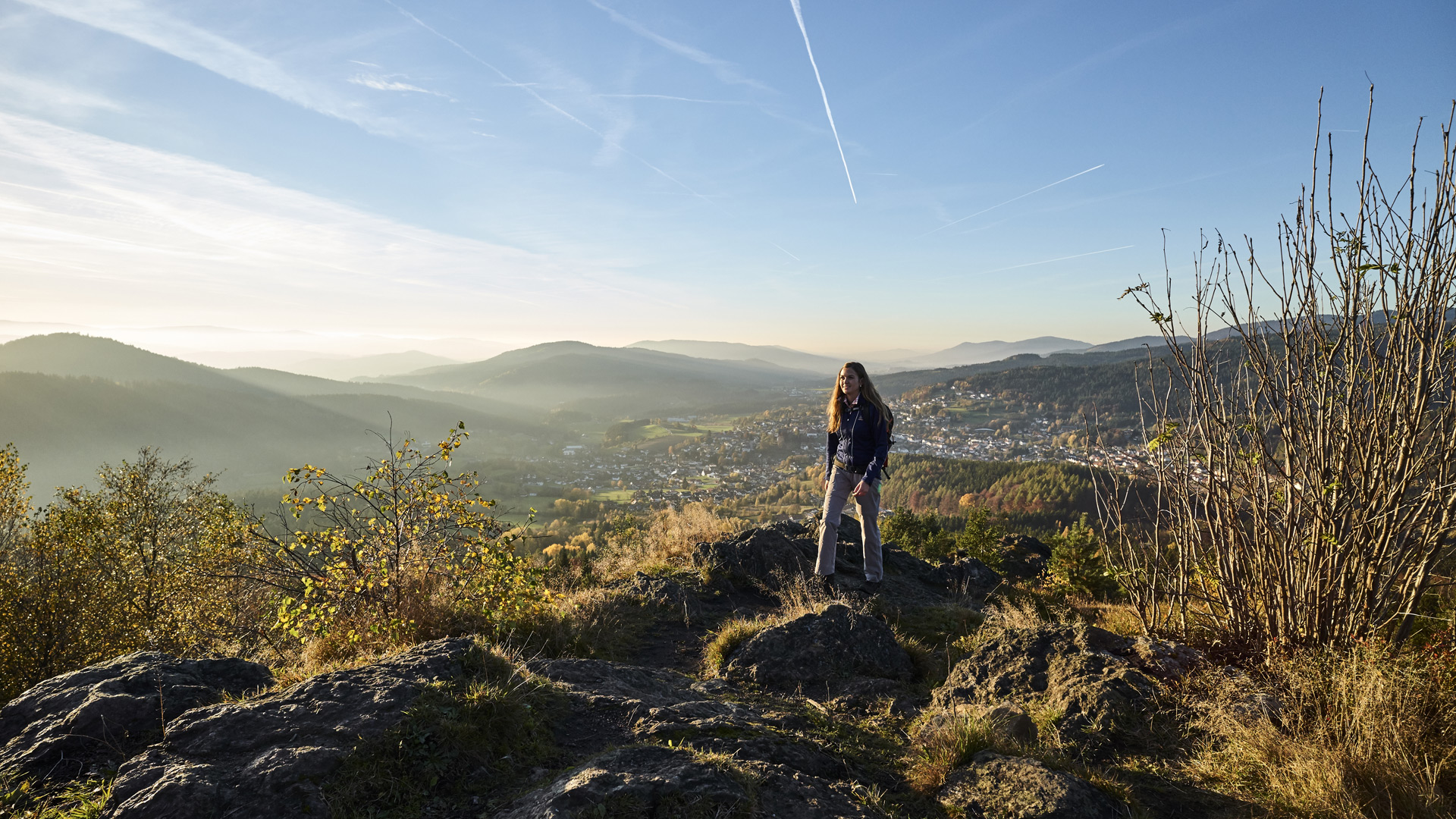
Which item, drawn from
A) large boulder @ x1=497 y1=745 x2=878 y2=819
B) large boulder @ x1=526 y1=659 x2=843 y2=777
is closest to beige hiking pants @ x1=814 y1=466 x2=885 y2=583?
large boulder @ x1=526 y1=659 x2=843 y2=777

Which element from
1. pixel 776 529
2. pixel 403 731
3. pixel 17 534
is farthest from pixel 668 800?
pixel 17 534

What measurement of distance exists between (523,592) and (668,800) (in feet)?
9.76

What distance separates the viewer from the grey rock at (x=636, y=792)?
2.26 m

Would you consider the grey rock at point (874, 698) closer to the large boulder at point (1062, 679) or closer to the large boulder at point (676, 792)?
the large boulder at point (1062, 679)

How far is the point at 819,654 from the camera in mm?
4836

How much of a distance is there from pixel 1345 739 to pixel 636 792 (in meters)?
3.69

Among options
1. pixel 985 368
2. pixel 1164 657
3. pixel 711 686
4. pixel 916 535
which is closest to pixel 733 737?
pixel 711 686

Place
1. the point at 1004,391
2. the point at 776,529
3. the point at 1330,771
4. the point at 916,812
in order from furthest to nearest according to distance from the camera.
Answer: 1. the point at 1004,391
2. the point at 776,529
3. the point at 916,812
4. the point at 1330,771

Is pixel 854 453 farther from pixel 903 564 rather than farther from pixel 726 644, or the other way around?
pixel 903 564

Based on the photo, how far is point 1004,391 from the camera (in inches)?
3871

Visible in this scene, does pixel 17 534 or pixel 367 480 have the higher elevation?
pixel 367 480

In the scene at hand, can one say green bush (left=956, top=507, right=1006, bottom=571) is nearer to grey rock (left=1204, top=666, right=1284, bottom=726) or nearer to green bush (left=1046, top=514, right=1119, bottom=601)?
green bush (left=1046, top=514, right=1119, bottom=601)

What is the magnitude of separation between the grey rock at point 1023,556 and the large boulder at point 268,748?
1026 cm

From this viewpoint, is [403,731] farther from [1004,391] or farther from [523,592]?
[1004,391]
